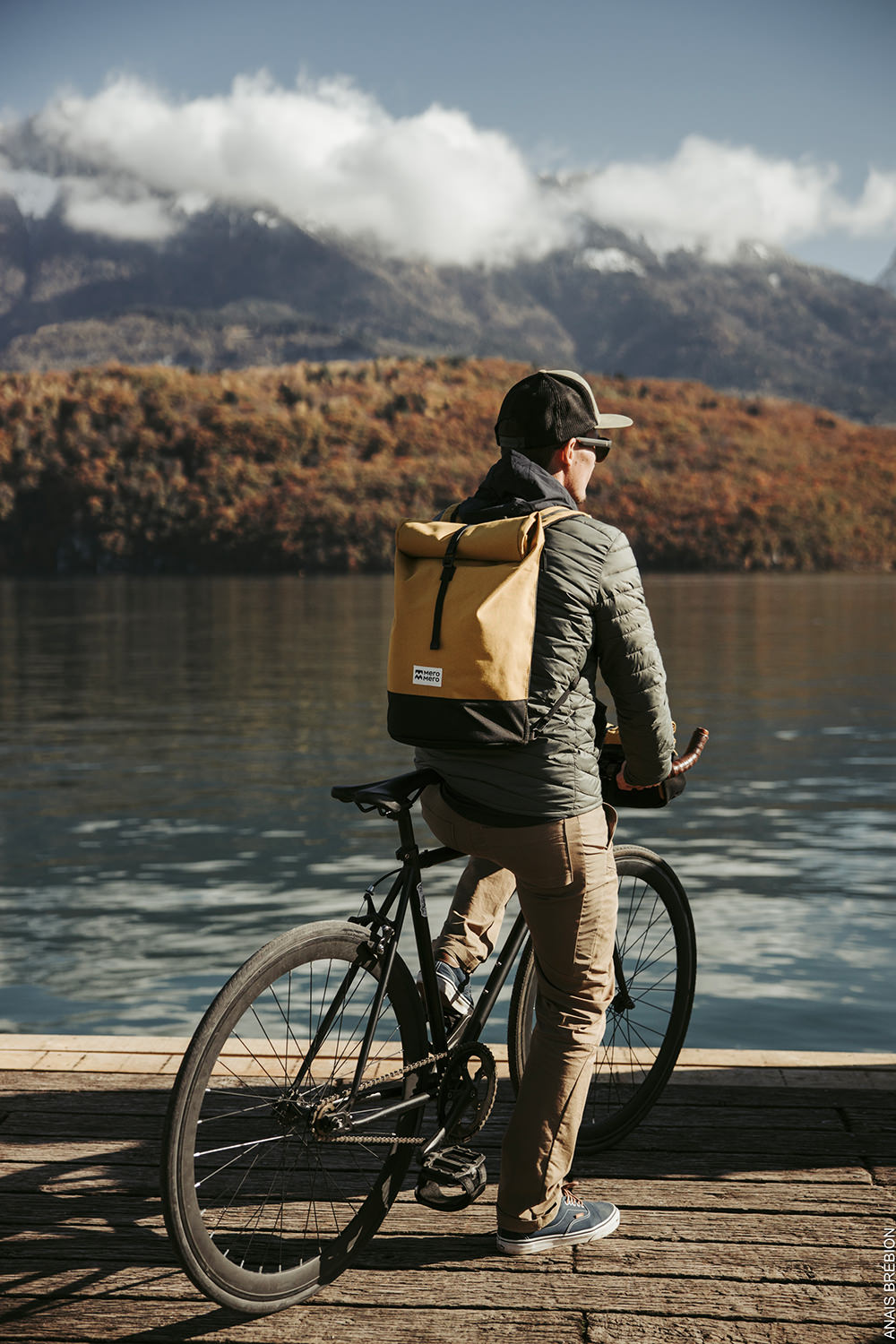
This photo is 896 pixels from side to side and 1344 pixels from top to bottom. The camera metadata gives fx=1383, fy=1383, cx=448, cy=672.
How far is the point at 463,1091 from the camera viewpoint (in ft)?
10.1

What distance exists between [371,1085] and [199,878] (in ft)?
27.6

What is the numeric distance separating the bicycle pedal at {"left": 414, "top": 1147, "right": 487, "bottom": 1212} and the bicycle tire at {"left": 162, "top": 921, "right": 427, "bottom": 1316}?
0.31ft

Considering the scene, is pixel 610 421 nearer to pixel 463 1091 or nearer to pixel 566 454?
pixel 566 454

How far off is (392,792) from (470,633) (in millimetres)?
387

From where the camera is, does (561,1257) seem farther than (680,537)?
No

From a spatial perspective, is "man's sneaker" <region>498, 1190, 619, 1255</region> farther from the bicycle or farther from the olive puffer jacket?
the olive puffer jacket

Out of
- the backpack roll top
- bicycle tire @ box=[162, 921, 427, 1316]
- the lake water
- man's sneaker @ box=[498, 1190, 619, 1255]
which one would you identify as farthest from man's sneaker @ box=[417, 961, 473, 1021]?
the lake water

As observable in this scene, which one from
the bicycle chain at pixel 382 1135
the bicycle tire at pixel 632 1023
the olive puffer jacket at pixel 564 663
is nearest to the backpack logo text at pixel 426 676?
the olive puffer jacket at pixel 564 663

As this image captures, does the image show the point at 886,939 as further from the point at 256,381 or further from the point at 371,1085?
the point at 256,381

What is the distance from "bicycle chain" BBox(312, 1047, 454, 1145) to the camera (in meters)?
2.71

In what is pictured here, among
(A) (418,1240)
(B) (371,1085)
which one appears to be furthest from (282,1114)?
(A) (418,1240)

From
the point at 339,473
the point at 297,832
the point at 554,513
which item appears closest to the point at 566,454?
the point at 554,513

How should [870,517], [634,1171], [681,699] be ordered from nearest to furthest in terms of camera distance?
1. [634,1171]
2. [681,699]
3. [870,517]

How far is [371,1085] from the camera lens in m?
2.83
